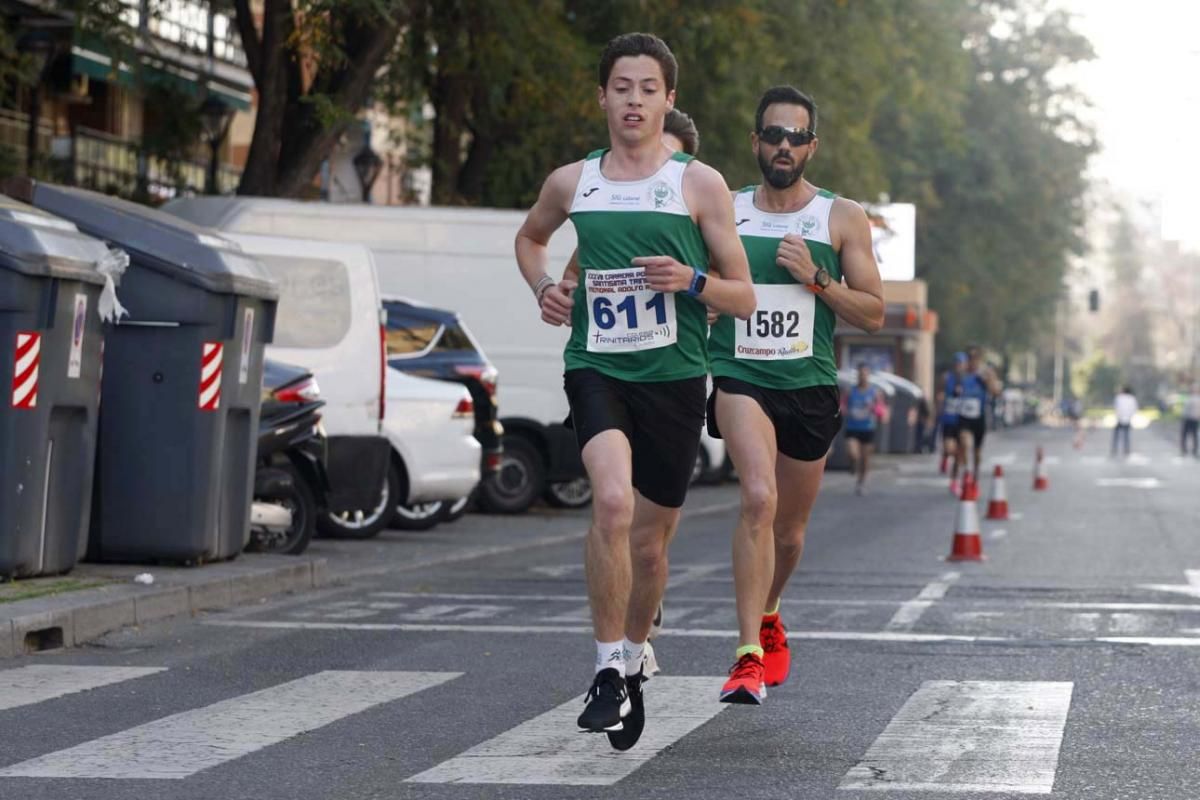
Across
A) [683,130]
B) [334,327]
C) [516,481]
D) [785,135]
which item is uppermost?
[683,130]

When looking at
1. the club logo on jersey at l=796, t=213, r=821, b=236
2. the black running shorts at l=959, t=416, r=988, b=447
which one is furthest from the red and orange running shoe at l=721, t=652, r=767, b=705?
the black running shorts at l=959, t=416, r=988, b=447

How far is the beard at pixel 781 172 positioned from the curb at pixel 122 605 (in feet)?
12.4

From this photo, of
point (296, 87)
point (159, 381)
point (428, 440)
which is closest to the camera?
point (159, 381)

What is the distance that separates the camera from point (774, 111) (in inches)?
313

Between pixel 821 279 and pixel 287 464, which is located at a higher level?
pixel 821 279

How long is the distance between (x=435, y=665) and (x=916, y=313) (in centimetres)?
4249

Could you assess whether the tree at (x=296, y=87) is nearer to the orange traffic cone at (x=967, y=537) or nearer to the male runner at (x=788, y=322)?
the orange traffic cone at (x=967, y=537)

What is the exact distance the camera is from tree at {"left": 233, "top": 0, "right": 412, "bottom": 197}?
21.5m

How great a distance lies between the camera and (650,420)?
6965 millimetres

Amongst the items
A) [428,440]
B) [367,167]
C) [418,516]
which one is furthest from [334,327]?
[367,167]

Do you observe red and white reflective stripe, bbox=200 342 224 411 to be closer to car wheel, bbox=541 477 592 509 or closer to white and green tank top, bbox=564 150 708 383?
white and green tank top, bbox=564 150 708 383

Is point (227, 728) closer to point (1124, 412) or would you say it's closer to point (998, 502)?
point (998, 502)

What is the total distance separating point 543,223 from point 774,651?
172 centimetres

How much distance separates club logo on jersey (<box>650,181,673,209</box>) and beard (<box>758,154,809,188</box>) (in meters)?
1.07
